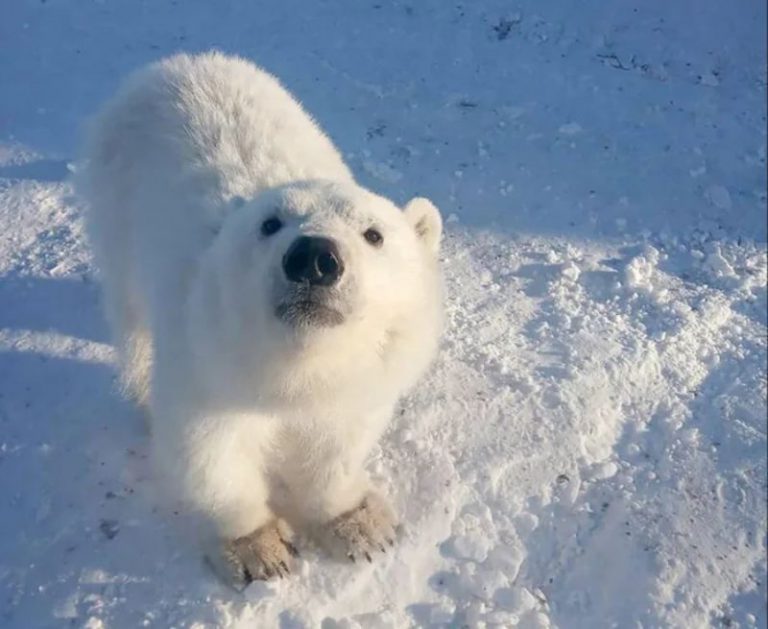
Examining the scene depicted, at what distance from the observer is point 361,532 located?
3.07 meters

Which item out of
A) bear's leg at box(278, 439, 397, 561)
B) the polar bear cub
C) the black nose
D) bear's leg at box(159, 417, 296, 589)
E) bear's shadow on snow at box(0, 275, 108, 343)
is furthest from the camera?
bear's shadow on snow at box(0, 275, 108, 343)

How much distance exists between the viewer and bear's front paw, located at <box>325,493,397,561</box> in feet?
10.00

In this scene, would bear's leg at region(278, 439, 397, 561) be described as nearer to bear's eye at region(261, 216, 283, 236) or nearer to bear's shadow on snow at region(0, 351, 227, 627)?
bear's shadow on snow at region(0, 351, 227, 627)

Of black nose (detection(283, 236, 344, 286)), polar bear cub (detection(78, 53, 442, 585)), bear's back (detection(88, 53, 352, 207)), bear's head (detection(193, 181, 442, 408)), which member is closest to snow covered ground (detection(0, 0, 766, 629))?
polar bear cub (detection(78, 53, 442, 585))

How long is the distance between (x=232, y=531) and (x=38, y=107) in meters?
3.47

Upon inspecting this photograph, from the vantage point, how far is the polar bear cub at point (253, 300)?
2262mm

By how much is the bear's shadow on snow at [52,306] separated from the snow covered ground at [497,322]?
0.01 metres

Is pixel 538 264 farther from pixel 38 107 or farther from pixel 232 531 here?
pixel 38 107

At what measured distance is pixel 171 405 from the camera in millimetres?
2703

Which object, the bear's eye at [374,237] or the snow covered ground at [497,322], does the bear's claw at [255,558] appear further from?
the bear's eye at [374,237]

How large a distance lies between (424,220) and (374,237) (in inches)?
17.7

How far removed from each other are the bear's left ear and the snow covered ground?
99 cm

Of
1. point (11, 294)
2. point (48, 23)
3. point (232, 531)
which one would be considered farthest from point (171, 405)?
point (48, 23)

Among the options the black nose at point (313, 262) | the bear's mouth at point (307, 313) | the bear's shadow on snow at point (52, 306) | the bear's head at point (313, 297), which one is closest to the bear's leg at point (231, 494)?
the bear's head at point (313, 297)
